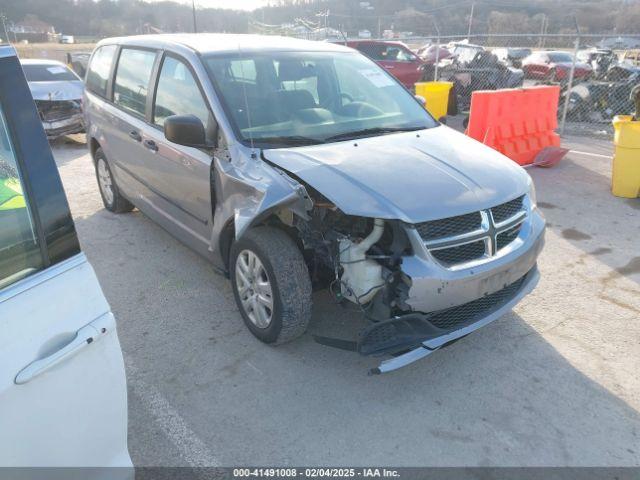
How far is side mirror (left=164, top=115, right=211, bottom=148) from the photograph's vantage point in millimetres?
3143

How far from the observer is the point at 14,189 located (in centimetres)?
153

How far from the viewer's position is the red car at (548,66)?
58.4 ft

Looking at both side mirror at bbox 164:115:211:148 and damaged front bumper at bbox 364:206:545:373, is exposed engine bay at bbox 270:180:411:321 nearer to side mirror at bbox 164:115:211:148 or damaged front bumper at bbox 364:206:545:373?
damaged front bumper at bbox 364:206:545:373

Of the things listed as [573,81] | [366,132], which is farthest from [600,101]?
[366,132]

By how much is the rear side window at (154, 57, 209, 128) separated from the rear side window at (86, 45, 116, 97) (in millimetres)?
1409

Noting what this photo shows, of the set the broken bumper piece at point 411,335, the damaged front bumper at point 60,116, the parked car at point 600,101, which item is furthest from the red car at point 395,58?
the broken bumper piece at point 411,335

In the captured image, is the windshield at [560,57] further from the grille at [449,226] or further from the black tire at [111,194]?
the grille at [449,226]

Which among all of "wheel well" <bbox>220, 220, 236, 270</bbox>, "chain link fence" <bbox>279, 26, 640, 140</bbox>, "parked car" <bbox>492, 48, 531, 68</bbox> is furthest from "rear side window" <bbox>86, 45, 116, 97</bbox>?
"parked car" <bbox>492, 48, 531, 68</bbox>

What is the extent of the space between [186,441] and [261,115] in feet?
6.94

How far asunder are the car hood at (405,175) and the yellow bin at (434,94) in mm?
6304

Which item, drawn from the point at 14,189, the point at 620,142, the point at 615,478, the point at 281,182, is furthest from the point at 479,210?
the point at 620,142

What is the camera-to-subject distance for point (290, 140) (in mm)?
3311

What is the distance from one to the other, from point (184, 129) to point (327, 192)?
3.59ft

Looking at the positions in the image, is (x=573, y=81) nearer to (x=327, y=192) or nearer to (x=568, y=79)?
Result: (x=568, y=79)
